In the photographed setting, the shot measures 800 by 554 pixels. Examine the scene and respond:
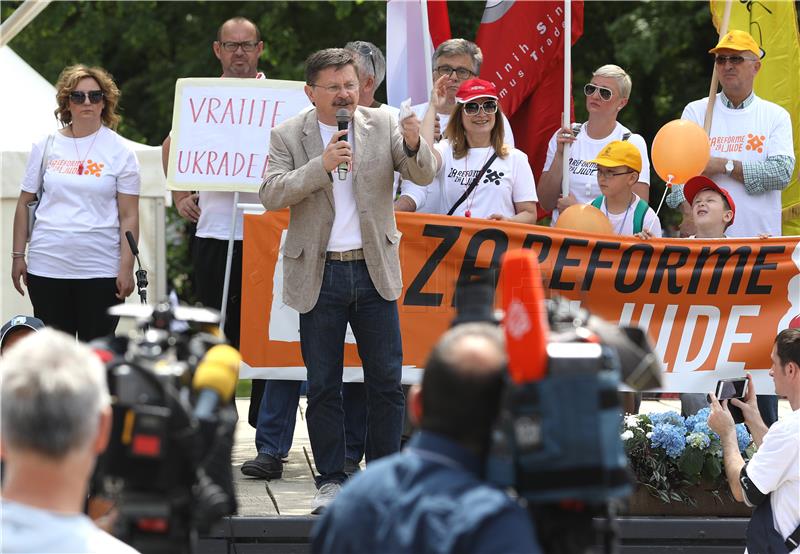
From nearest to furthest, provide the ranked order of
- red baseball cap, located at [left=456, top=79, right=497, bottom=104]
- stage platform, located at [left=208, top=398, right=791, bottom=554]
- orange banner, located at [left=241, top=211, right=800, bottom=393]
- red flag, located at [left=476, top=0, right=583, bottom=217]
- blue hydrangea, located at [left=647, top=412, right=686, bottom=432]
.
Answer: stage platform, located at [left=208, top=398, right=791, bottom=554], blue hydrangea, located at [left=647, top=412, right=686, bottom=432], red baseball cap, located at [left=456, top=79, right=497, bottom=104], orange banner, located at [left=241, top=211, right=800, bottom=393], red flag, located at [left=476, top=0, right=583, bottom=217]

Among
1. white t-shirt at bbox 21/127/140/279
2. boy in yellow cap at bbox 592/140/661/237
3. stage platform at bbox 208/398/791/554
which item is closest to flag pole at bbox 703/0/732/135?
boy in yellow cap at bbox 592/140/661/237

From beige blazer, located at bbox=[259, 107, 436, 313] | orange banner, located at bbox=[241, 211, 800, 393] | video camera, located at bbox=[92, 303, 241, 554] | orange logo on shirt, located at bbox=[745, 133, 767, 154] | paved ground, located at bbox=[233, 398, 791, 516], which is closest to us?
video camera, located at bbox=[92, 303, 241, 554]

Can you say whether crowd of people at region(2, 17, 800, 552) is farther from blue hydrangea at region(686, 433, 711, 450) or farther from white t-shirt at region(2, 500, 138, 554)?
blue hydrangea at region(686, 433, 711, 450)

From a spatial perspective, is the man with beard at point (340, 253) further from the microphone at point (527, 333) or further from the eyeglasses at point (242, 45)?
the microphone at point (527, 333)

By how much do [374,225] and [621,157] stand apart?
5.72ft

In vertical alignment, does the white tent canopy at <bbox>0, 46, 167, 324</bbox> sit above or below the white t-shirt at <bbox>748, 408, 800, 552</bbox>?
above

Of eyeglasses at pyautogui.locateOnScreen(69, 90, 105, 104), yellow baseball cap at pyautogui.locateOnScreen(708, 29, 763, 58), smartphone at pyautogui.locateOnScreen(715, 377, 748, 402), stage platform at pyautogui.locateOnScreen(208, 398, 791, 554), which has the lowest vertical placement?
stage platform at pyautogui.locateOnScreen(208, 398, 791, 554)

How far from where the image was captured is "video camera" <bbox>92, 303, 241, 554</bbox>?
292 cm

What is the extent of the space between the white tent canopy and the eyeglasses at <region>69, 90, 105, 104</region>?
303 centimetres

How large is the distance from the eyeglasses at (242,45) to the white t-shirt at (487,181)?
4.89 feet

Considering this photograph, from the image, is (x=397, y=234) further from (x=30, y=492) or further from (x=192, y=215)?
(x=30, y=492)

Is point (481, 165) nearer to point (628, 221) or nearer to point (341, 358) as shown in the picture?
point (628, 221)

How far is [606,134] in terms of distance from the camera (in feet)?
26.8

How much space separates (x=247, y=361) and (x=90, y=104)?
173 cm
